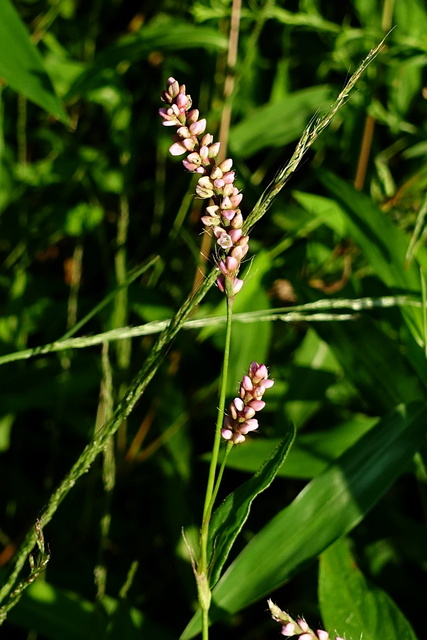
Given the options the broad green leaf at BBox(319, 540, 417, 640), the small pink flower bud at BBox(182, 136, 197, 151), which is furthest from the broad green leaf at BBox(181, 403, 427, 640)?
the small pink flower bud at BBox(182, 136, 197, 151)

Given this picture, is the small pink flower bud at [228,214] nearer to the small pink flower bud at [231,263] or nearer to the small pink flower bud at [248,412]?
the small pink flower bud at [231,263]

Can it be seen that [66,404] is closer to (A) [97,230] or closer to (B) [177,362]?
(B) [177,362]

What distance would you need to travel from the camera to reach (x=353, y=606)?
3.19ft

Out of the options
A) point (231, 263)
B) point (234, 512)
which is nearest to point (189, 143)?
point (231, 263)

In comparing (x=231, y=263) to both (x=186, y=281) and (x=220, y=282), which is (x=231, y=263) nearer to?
(x=220, y=282)

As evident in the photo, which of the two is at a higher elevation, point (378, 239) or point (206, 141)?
point (206, 141)

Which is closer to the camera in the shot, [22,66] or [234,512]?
[234,512]

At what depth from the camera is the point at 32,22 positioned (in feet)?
5.34

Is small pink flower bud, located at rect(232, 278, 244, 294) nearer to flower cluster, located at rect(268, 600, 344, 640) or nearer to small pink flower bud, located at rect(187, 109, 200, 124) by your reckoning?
small pink flower bud, located at rect(187, 109, 200, 124)

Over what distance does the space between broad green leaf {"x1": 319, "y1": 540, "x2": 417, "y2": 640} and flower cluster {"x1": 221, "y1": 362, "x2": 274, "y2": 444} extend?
0.37m

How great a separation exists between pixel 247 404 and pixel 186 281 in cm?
95

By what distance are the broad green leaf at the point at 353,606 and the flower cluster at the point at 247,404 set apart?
1.22 ft

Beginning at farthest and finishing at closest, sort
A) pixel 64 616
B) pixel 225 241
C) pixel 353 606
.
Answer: pixel 64 616
pixel 353 606
pixel 225 241

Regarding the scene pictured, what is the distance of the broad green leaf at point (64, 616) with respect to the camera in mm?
1138
